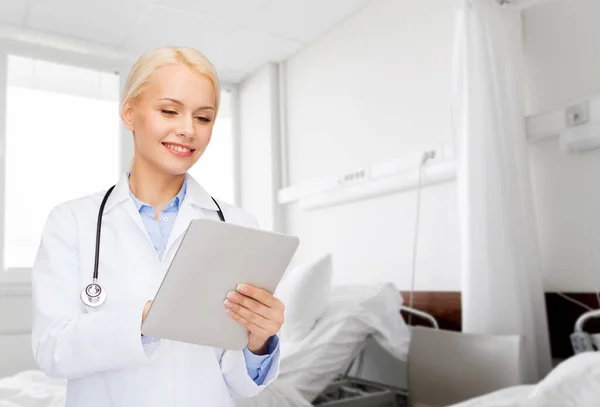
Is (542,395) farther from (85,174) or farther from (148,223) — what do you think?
(85,174)

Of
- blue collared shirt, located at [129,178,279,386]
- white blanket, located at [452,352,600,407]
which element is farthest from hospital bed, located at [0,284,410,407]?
blue collared shirt, located at [129,178,279,386]

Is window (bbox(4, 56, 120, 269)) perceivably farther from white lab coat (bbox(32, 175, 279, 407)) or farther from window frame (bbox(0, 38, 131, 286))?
white lab coat (bbox(32, 175, 279, 407))

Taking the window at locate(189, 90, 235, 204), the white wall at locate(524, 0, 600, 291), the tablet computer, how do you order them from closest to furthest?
1. the tablet computer
2. the white wall at locate(524, 0, 600, 291)
3. the window at locate(189, 90, 235, 204)

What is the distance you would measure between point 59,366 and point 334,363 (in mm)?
1589

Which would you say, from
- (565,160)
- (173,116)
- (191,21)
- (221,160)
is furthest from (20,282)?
(565,160)

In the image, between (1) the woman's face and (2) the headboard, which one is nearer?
(1) the woman's face

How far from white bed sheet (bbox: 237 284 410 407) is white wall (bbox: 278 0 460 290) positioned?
361 mm

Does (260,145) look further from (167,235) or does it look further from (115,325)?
(115,325)

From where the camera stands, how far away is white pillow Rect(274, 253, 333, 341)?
2.40 m

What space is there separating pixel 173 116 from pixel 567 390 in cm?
114

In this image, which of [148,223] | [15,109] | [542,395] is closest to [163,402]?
[148,223]

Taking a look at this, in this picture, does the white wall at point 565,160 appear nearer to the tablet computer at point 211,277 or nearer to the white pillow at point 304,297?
the white pillow at point 304,297

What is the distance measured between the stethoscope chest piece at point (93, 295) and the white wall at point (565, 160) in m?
1.84

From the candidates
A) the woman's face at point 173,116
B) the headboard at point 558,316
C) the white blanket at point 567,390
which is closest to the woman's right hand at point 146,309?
the woman's face at point 173,116
